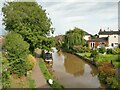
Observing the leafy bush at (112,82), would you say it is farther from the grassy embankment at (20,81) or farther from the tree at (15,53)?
the tree at (15,53)

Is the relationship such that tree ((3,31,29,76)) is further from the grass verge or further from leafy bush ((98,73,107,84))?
leafy bush ((98,73,107,84))

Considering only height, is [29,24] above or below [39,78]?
above

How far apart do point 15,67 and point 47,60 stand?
554 inches

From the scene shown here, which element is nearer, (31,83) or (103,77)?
(31,83)

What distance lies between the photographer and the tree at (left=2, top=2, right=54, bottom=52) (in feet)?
112

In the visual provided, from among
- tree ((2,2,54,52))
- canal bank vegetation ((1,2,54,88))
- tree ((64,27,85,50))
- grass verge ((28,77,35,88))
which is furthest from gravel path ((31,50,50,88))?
tree ((64,27,85,50))

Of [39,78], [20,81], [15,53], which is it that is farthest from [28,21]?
[20,81]

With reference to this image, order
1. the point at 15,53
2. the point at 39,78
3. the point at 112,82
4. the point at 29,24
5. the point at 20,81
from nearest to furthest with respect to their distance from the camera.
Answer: the point at 112,82 < the point at 20,81 < the point at 15,53 < the point at 39,78 < the point at 29,24

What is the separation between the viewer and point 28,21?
3531 cm

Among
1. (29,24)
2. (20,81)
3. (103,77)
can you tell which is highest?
(29,24)

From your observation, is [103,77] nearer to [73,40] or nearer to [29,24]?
[29,24]

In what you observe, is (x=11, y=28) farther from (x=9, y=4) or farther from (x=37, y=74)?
(x=37, y=74)

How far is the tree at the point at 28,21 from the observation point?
34.0 metres

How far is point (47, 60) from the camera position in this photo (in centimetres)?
3662
